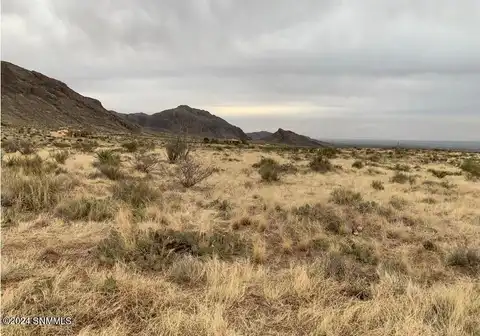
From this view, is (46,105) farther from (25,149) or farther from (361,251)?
(361,251)

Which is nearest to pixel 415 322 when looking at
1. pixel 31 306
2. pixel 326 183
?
pixel 31 306

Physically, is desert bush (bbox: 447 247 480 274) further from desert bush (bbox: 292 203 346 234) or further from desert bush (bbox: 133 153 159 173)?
desert bush (bbox: 133 153 159 173)

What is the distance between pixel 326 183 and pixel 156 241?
9668mm

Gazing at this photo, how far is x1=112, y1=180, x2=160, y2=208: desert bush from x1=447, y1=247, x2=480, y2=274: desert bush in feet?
19.0

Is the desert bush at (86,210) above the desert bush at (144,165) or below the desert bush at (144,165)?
below

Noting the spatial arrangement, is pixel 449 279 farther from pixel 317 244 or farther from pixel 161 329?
pixel 161 329

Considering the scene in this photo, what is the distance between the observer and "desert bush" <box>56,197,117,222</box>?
750 centimetres

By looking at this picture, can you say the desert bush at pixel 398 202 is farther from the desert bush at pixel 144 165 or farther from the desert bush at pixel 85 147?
the desert bush at pixel 85 147

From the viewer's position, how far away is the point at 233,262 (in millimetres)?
5531

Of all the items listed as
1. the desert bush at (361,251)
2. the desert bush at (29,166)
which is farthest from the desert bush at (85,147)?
the desert bush at (361,251)
